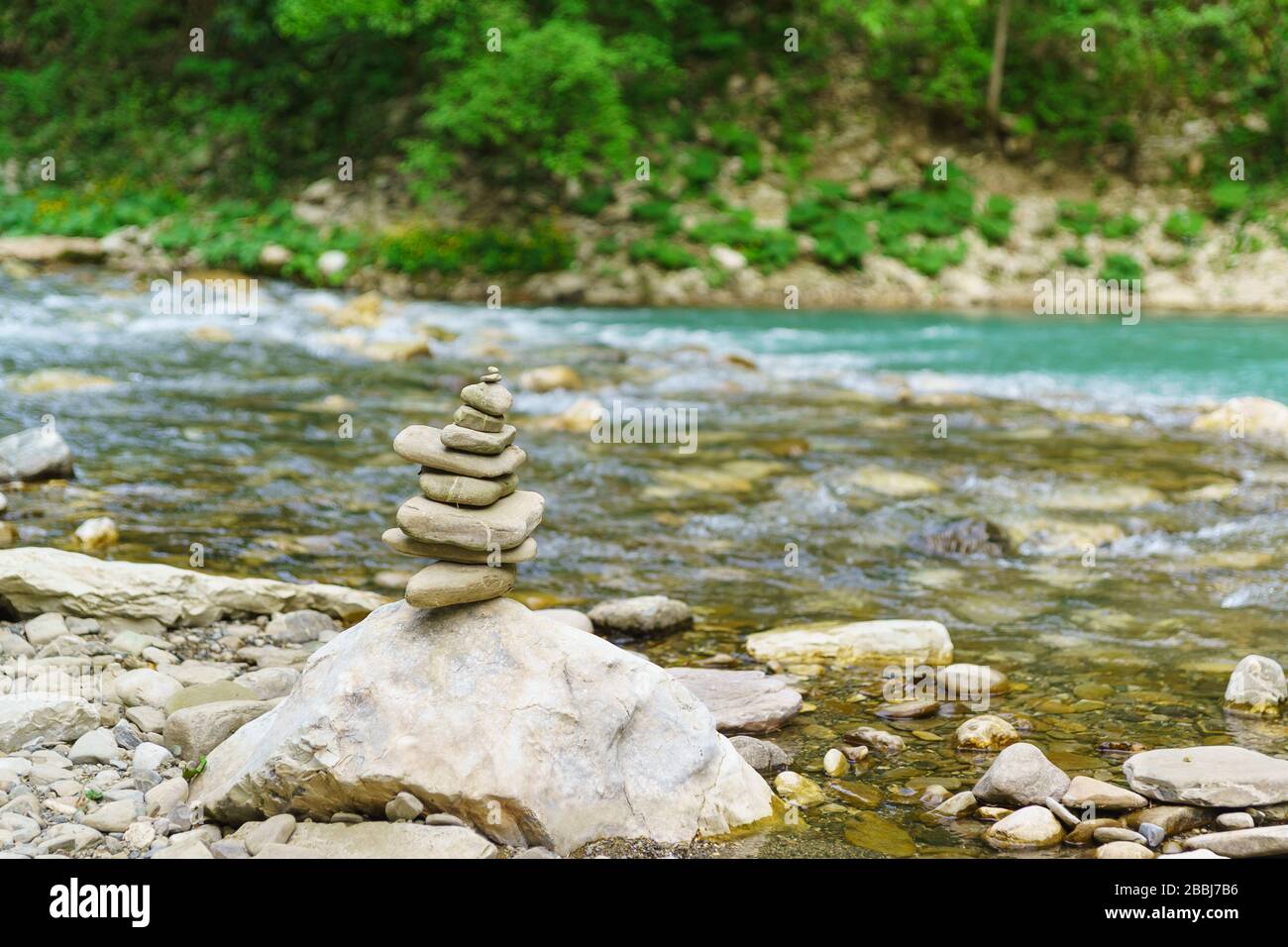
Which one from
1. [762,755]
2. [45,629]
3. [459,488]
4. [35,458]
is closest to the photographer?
[459,488]

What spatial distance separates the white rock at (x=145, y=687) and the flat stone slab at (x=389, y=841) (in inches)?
52.7

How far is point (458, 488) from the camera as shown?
440cm

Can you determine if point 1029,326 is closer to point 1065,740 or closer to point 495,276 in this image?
point 495,276

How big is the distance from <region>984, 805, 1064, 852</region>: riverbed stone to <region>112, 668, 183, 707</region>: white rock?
323 centimetres

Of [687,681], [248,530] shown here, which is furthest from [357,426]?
[687,681]

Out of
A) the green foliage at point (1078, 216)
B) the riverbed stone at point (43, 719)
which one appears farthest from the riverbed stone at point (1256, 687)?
the green foliage at point (1078, 216)

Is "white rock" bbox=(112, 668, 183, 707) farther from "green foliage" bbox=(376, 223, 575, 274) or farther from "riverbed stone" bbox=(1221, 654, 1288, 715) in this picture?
"green foliage" bbox=(376, 223, 575, 274)

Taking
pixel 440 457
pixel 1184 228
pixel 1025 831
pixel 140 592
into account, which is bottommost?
pixel 1025 831

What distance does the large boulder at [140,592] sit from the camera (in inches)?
218

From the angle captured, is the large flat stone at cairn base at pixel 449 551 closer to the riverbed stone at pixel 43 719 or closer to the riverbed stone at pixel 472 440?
the riverbed stone at pixel 472 440

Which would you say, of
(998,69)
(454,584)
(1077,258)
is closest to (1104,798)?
(454,584)

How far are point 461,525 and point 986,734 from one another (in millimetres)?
2332

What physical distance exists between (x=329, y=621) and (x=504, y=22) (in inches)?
704

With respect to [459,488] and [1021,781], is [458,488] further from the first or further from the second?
[1021,781]
